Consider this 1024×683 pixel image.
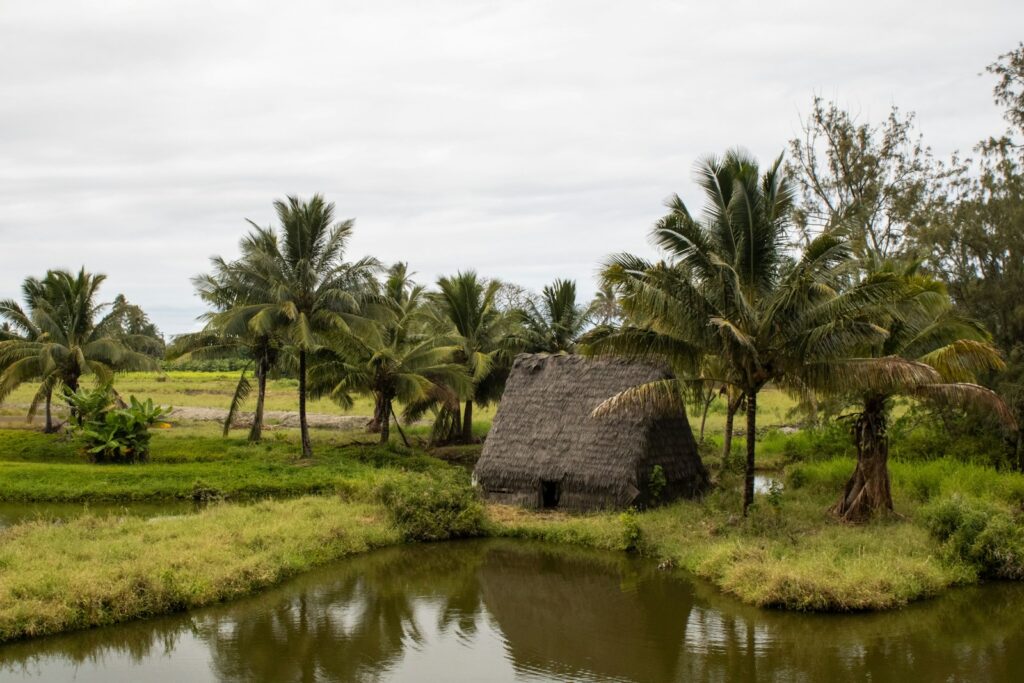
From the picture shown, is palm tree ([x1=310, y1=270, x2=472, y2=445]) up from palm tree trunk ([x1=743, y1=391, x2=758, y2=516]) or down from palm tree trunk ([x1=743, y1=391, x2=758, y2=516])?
up

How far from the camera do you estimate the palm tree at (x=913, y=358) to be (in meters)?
12.6

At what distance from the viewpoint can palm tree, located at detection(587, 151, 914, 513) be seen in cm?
1224

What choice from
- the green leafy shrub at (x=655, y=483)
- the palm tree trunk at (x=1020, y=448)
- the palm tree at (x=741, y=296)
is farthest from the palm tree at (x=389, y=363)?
the palm tree trunk at (x=1020, y=448)

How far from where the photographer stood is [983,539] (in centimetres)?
1134

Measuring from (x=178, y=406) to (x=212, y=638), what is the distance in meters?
24.3

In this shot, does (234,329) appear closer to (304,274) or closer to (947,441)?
(304,274)

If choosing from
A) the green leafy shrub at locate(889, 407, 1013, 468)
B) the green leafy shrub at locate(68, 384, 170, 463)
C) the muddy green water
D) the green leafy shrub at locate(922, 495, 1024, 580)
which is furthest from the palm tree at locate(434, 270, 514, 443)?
the green leafy shrub at locate(922, 495, 1024, 580)

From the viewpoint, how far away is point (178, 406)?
31969 millimetres

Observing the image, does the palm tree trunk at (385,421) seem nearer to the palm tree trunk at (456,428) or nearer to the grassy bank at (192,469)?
the grassy bank at (192,469)

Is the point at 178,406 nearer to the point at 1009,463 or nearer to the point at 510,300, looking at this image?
the point at 510,300

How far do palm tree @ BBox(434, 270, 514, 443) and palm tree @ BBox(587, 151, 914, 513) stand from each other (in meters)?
10.0

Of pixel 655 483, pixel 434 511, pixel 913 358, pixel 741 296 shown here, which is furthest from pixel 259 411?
pixel 913 358

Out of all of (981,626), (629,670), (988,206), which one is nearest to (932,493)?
(981,626)

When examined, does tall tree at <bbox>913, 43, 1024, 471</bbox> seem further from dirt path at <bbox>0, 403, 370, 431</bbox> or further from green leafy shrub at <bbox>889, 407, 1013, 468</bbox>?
dirt path at <bbox>0, 403, 370, 431</bbox>
